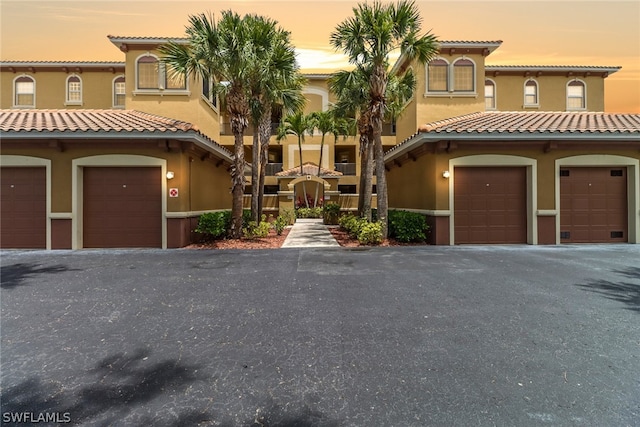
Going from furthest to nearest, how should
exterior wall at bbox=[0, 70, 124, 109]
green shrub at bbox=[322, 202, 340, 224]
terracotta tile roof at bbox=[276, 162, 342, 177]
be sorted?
terracotta tile roof at bbox=[276, 162, 342, 177] → green shrub at bbox=[322, 202, 340, 224] → exterior wall at bbox=[0, 70, 124, 109]

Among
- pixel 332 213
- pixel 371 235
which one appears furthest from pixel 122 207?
pixel 332 213

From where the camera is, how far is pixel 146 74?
15617 mm

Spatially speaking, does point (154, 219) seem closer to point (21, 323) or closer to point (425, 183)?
point (21, 323)

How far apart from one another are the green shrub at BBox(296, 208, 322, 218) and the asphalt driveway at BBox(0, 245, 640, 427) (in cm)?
1997

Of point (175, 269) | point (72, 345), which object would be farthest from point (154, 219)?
point (72, 345)

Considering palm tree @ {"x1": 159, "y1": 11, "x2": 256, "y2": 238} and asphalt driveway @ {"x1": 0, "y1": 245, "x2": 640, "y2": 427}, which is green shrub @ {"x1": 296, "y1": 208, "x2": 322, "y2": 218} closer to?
palm tree @ {"x1": 159, "y1": 11, "x2": 256, "y2": 238}

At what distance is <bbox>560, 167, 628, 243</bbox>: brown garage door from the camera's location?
473 inches

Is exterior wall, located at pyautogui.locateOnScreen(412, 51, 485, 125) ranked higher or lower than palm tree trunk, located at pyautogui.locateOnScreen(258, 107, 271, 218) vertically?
higher

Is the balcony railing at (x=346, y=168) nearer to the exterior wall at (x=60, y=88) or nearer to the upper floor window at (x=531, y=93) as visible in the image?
the upper floor window at (x=531, y=93)

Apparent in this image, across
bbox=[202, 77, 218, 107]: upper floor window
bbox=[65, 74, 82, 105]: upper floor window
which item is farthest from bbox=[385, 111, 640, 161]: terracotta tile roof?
bbox=[65, 74, 82, 105]: upper floor window

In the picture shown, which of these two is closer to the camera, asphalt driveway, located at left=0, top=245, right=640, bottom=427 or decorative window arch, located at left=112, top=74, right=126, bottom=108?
asphalt driveway, located at left=0, top=245, right=640, bottom=427

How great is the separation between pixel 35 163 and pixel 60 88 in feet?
46.6

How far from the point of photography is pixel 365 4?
36.4 feet

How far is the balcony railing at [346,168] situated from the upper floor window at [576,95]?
1768cm
